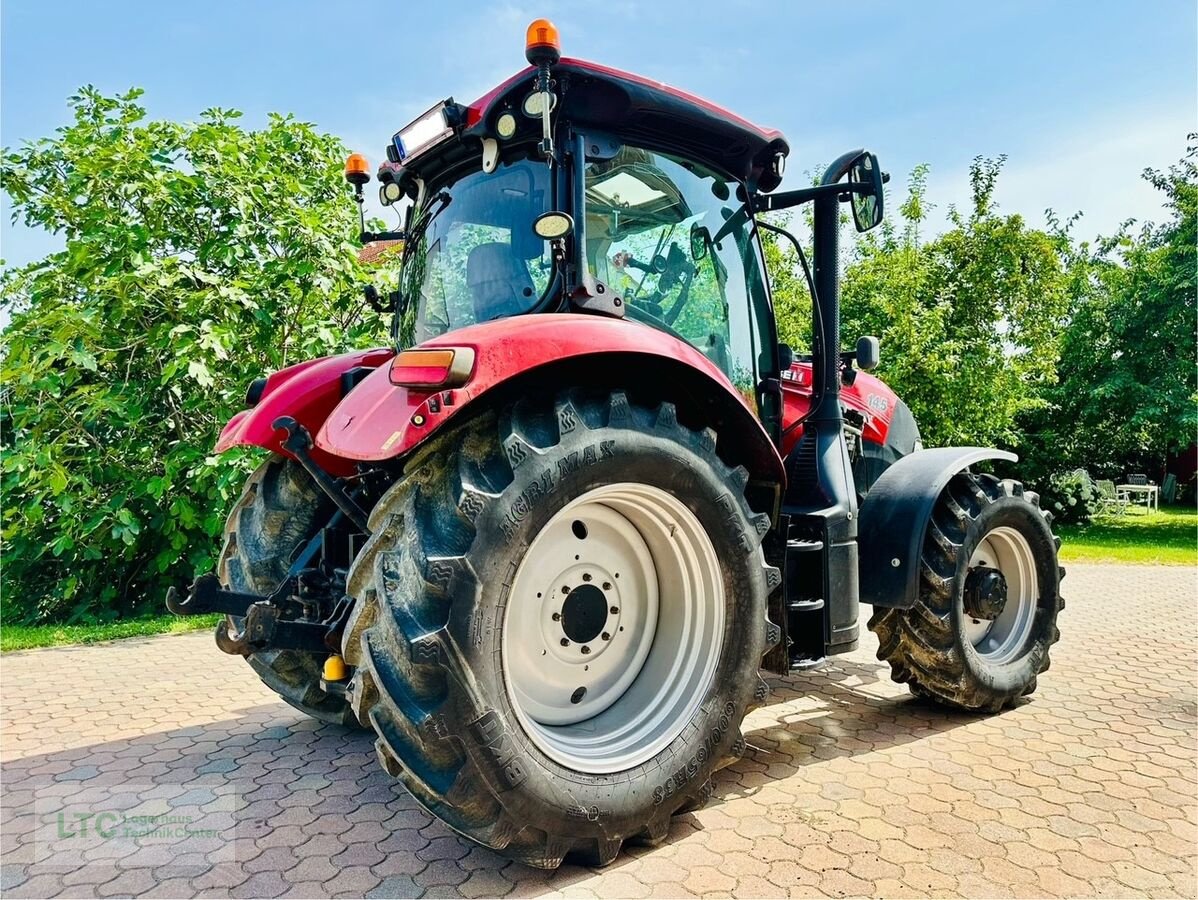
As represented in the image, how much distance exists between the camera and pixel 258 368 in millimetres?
7027

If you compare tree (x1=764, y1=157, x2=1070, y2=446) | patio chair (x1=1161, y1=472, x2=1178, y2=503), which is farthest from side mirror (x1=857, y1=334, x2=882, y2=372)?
patio chair (x1=1161, y1=472, x2=1178, y2=503)

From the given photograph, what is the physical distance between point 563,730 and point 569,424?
1.07 m

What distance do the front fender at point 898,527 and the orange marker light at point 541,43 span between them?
2.41m

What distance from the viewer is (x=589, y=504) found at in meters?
2.75

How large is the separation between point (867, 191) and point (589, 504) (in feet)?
6.12

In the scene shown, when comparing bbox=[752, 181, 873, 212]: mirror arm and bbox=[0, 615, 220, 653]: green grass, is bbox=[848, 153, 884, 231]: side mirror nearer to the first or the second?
bbox=[752, 181, 873, 212]: mirror arm

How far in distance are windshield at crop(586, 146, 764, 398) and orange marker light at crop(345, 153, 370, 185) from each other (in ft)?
4.34

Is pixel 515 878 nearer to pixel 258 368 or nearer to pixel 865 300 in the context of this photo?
pixel 258 368

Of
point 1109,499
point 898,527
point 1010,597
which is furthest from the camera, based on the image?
point 1109,499

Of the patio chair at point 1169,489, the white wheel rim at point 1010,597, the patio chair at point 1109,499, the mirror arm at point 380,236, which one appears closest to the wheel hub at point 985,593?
the white wheel rim at point 1010,597

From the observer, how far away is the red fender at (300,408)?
335 cm

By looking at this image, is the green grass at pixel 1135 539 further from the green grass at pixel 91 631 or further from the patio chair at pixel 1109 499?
the green grass at pixel 91 631

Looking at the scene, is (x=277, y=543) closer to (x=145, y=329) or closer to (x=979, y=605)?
(x=979, y=605)

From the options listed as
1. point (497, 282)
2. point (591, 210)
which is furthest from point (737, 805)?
point (591, 210)
